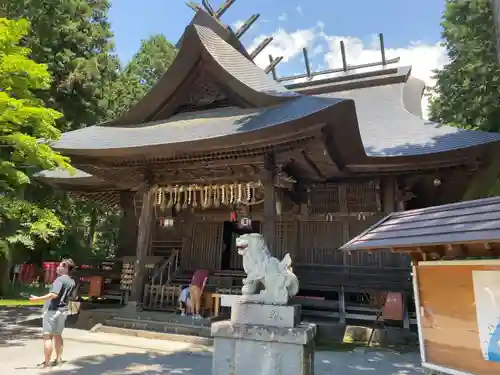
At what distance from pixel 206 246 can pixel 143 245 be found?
2656 mm

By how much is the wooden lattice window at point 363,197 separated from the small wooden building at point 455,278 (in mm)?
5274

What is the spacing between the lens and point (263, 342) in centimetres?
495

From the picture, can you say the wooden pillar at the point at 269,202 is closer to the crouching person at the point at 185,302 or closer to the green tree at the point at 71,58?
the crouching person at the point at 185,302

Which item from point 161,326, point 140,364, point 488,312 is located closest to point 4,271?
point 161,326

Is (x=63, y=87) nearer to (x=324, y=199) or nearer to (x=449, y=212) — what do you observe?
(x=324, y=199)

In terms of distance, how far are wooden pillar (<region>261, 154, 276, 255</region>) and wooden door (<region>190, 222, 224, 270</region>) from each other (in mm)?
3507

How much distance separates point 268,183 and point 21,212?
5481 millimetres

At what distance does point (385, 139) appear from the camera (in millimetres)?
11109

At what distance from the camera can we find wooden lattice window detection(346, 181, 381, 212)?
34.0ft

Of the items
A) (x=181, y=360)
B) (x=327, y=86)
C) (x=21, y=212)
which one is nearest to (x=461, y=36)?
(x=327, y=86)

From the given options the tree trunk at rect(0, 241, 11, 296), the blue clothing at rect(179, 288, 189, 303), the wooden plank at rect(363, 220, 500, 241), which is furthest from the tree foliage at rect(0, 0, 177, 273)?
the wooden plank at rect(363, 220, 500, 241)

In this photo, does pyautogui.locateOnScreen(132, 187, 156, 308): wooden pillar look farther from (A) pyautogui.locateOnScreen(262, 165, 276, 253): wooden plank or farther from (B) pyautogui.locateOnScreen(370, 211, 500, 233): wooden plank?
(B) pyautogui.locateOnScreen(370, 211, 500, 233): wooden plank

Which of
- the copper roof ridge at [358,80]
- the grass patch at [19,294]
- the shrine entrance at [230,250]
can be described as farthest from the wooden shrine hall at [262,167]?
the grass patch at [19,294]

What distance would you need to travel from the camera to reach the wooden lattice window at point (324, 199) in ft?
35.4
